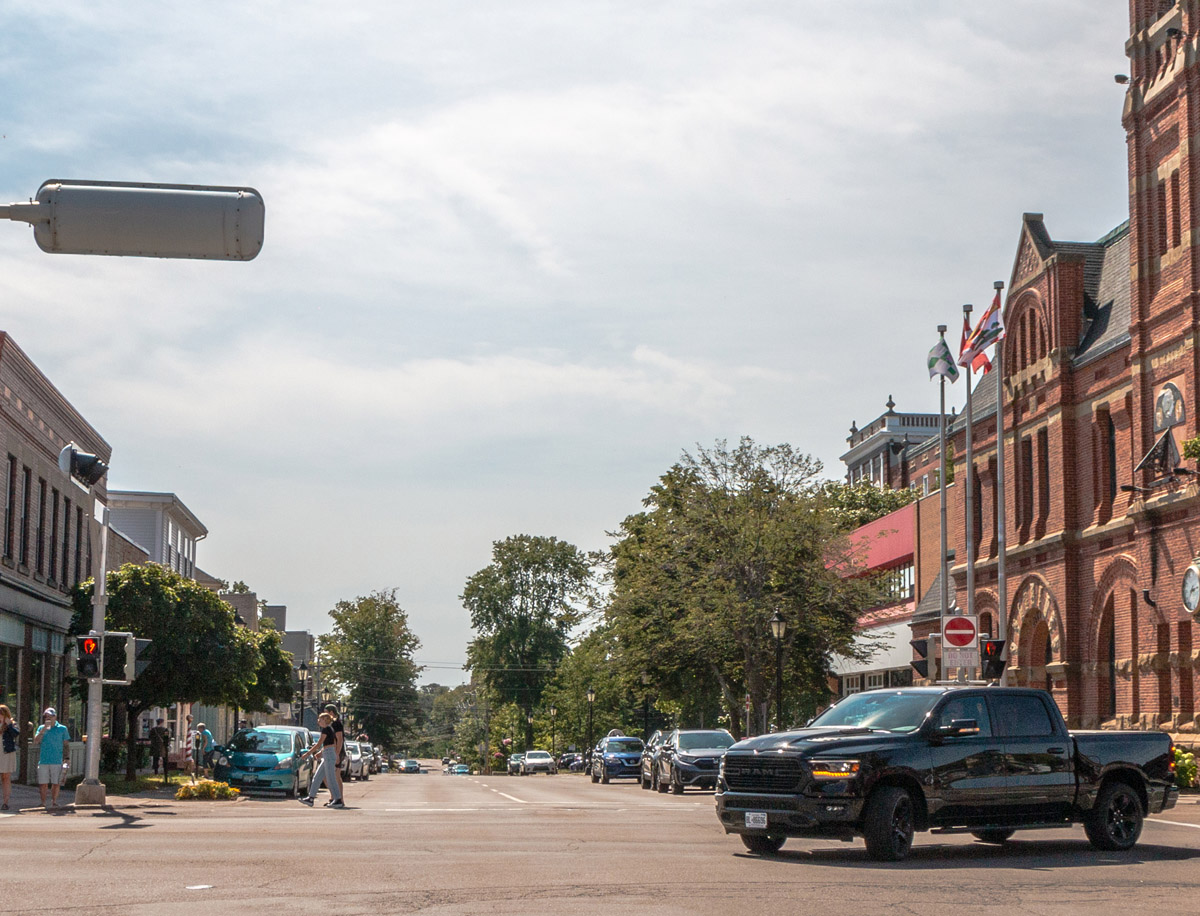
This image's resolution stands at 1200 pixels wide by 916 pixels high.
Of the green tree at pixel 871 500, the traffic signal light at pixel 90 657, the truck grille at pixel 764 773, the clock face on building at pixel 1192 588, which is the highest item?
the green tree at pixel 871 500

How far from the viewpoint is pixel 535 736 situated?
112812 millimetres

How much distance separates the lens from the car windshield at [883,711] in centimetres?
1537

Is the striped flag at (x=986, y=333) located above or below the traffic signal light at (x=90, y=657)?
above

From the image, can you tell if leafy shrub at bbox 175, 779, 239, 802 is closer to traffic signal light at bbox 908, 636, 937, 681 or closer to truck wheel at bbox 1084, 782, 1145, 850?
traffic signal light at bbox 908, 636, 937, 681

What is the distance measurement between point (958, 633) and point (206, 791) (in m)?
15.3

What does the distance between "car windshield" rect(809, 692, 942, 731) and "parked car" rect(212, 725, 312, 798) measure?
19.0 m

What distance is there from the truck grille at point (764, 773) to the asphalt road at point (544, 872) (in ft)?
2.37

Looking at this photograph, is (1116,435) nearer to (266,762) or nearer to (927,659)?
(927,659)

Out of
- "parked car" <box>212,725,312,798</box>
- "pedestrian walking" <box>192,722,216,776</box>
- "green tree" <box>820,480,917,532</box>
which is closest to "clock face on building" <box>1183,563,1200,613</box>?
"parked car" <box>212,725,312,798</box>

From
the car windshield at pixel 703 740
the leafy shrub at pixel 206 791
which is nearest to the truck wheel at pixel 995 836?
the car windshield at pixel 703 740

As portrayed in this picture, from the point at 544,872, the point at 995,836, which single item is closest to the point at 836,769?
the point at 544,872

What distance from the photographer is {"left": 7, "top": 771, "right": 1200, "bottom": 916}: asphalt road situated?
11.2m

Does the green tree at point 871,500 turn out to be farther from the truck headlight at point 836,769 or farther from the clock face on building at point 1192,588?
the truck headlight at point 836,769

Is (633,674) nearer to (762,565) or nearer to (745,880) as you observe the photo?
(762,565)
